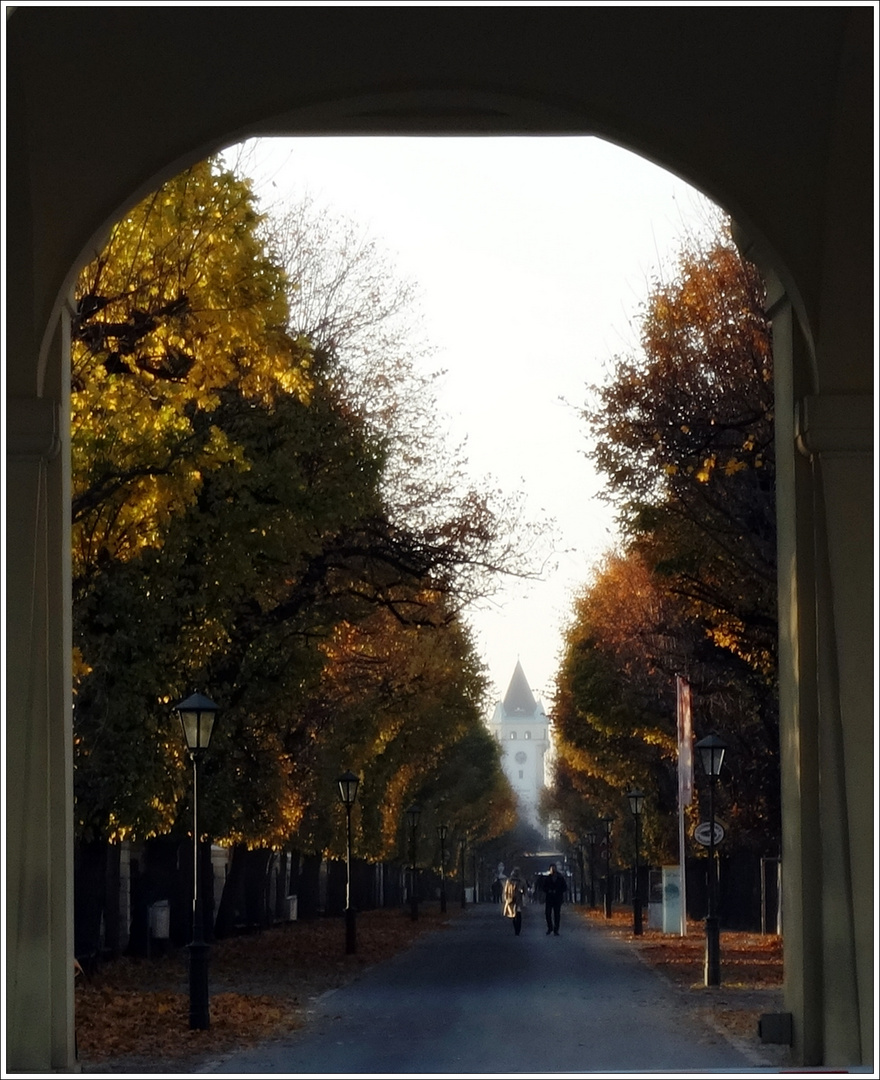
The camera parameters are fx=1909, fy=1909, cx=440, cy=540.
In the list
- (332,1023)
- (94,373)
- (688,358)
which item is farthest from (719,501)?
(94,373)

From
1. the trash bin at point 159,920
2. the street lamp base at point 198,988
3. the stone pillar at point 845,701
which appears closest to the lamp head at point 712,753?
the street lamp base at point 198,988

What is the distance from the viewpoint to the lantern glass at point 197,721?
19594 mm

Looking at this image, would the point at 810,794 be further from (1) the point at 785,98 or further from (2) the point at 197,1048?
(2) the point at 197,1048

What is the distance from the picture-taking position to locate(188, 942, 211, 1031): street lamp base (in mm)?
18891

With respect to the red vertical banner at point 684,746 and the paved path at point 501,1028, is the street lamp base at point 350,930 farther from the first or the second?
the red vertical banner at point 684,746

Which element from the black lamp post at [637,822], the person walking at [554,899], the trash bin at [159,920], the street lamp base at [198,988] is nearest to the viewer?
the street lamp base at [198,988]

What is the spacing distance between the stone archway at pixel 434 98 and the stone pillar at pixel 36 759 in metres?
0.01

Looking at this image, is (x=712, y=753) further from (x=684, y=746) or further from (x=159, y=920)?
(x=159, y=920)

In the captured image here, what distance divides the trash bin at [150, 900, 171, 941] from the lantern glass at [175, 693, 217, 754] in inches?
606

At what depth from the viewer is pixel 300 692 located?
29984mm

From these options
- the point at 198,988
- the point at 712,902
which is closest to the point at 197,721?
the point at 198,988

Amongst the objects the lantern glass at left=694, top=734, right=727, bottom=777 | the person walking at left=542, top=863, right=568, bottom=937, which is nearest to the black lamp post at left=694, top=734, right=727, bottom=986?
the lantern glass at left=694, top=734, right=727, bottom=777

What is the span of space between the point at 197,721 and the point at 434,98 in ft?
34.7

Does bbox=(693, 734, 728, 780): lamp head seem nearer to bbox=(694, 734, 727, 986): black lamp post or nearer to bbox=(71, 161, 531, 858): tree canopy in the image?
bbox=(694, 734, 727, 986): black lamp post
